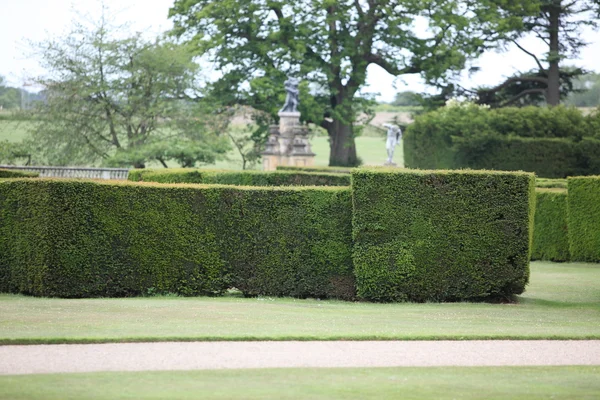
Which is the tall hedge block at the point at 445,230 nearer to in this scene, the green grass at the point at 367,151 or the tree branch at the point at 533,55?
the tree branch at the point at 533,55

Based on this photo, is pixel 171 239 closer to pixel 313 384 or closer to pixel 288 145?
pixel 313 384

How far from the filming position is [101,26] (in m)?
50.7

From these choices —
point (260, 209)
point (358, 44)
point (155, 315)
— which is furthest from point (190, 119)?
point (155, 315)

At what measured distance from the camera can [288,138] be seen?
4753cm

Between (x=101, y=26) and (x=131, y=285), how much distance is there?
3732 centimetres

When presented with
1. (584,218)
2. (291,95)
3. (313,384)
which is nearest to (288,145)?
(291,95)

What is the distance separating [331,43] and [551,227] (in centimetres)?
3044

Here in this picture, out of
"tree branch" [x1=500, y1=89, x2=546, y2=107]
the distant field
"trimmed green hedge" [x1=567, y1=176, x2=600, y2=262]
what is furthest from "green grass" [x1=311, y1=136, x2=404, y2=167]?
"trimmed green hedge" [x1=567, y1=176, x2=600, y2=262]

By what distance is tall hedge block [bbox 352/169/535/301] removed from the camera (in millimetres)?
15984

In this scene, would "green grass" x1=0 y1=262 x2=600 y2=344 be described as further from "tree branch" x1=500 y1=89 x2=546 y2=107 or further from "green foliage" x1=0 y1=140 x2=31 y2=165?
"tree branch" x1=500 y1=89 x2=546 y2=107

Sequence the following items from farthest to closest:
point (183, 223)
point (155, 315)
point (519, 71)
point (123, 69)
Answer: point (519, 71) → point (123, 69) → point (183, 223) → point (155, 315)

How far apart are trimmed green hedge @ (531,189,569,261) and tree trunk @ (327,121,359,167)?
29.4 meters

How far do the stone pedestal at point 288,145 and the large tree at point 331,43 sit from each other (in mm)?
3833

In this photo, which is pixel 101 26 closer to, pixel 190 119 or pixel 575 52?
pixel 190 119
